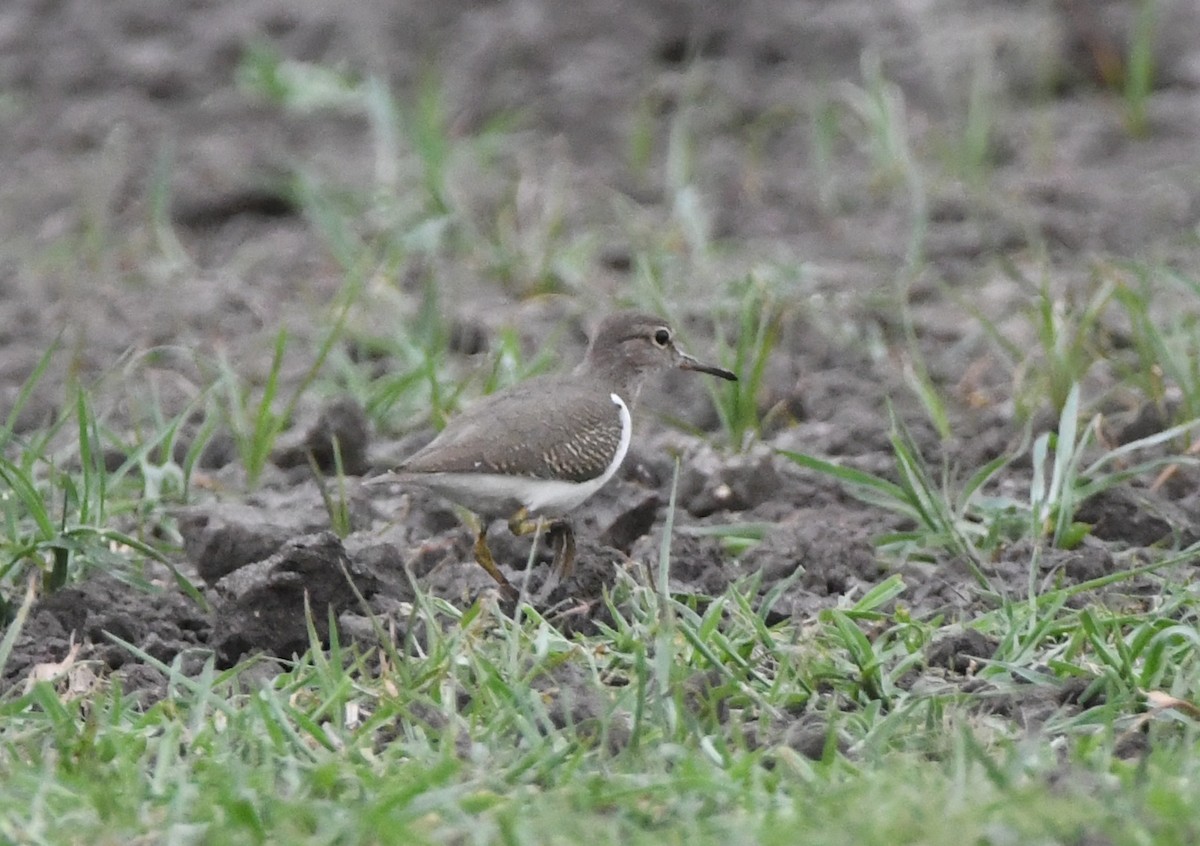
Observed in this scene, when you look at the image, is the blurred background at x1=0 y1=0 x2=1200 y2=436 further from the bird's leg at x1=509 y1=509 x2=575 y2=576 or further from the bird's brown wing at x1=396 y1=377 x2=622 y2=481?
the bird's leg at x1=509 y1=509 x2=575 y2=576

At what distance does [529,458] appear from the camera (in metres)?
6.76

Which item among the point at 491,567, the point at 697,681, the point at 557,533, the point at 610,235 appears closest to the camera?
the point at 697,681

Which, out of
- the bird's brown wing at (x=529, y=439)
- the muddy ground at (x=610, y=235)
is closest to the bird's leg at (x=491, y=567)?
the muddy ground at (x=610, y=235)

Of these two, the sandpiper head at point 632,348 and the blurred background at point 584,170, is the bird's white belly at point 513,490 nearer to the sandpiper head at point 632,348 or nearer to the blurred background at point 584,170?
the sandpiper head at point 632,348

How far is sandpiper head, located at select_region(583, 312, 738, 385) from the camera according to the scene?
7742 mm

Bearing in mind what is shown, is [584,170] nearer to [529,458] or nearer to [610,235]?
[610,235]

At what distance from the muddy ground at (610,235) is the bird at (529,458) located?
0.46 ft

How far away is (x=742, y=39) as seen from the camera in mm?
13195

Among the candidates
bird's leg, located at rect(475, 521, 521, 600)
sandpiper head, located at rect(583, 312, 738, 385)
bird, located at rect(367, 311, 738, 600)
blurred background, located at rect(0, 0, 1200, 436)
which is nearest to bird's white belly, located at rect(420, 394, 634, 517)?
bird, located at rect(367, 311, 738, 600)

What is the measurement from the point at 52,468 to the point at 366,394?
208cm

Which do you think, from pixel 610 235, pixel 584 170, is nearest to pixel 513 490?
pixel 610 235

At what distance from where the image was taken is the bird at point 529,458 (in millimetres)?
6562

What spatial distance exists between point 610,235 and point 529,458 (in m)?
Result: 3.80

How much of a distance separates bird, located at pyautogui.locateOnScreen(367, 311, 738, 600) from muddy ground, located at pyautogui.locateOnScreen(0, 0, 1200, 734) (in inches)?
5.5
